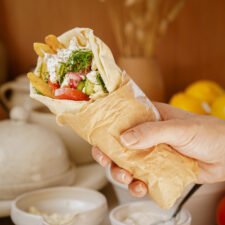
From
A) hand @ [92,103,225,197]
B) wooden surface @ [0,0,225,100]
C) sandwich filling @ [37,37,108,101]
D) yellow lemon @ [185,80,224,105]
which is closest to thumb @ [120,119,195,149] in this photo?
hand @ [92,103,225,197]

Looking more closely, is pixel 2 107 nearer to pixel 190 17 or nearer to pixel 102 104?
pixel 102 104

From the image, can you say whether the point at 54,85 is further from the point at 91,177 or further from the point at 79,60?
the point at 91,177

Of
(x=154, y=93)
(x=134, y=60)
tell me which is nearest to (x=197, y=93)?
(x=154, y=93)

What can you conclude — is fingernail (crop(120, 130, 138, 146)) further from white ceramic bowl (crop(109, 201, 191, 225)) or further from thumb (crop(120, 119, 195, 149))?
white ceramic bowl (crop(109, 201, 191, 225))

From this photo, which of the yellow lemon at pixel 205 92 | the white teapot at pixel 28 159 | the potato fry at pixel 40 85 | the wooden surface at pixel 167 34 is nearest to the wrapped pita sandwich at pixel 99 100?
the potato fry at pixel 40 85

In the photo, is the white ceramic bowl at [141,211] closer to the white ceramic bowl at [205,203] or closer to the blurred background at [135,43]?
the white ceramic bowl at [205,203]

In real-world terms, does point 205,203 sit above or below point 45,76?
below

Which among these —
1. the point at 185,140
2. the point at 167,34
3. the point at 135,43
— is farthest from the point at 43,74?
the point at 167,34

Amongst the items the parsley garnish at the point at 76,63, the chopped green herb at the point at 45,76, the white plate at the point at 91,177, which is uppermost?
the parsley garnish at the point at 76,63
